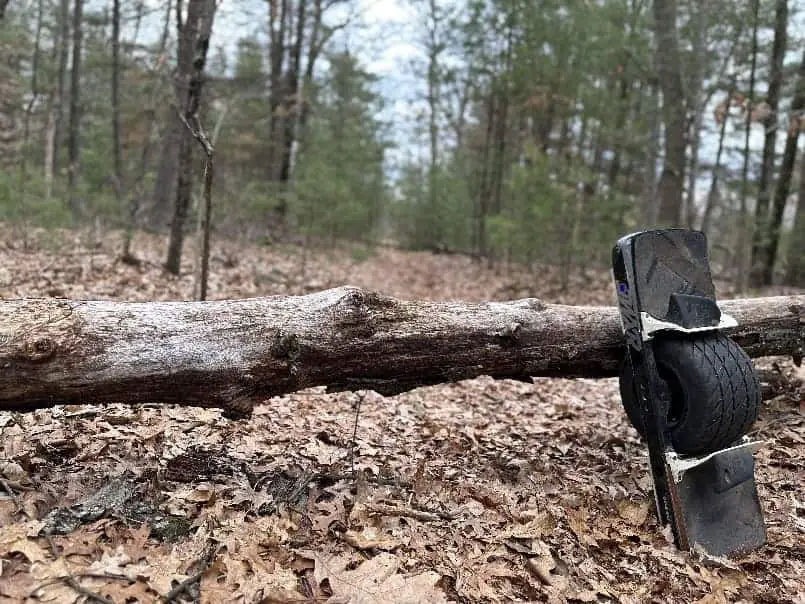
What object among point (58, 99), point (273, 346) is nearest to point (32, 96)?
point (58, 99)

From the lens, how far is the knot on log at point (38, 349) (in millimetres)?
2576

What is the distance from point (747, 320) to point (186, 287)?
7.29 m

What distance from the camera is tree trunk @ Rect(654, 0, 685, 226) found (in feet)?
37.4

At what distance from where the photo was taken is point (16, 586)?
201cm

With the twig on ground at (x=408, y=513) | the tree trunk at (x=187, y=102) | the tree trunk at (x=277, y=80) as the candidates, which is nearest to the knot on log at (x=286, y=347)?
the twig on ground at (x=408, y=513)

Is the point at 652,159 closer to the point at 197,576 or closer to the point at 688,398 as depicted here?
the point at 688,398

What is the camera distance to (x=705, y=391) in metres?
2.98

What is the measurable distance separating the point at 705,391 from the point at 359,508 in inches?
73.4

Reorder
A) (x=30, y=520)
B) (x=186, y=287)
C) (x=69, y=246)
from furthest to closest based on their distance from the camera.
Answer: (x=69, y=246)
(x=186, y=287)
(x=30, y=520)

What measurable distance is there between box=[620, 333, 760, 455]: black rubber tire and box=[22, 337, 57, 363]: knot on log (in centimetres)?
302

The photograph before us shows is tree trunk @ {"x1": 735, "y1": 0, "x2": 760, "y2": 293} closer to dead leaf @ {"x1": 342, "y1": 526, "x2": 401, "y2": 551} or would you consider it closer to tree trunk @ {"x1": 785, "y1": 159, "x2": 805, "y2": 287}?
tree trunk @ {"x1": 785, "y1": 159, "x2": 805, "y2": 287}

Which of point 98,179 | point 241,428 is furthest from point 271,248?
point 241,428

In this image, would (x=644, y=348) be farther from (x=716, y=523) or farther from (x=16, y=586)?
(x=16, y=586)

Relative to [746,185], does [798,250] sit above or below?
below
